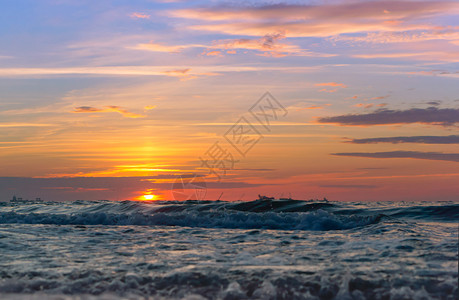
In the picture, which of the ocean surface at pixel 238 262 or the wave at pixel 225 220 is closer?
the ocean surface at pixel 238 262

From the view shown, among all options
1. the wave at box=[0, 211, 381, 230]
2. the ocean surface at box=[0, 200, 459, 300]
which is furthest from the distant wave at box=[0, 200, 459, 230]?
the ocean surface at box=[0, 200, 459, 300]

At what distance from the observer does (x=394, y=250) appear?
10.1 metres

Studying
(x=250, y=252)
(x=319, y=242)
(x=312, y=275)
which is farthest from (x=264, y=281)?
(x=319, y=242)

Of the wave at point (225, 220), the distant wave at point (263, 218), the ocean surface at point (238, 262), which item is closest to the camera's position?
the ocean surface at point (238, 262)

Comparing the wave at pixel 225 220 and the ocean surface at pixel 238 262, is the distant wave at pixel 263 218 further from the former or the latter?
the ocean surface at pixel 238 262

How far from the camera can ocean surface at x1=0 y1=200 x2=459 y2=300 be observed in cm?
708

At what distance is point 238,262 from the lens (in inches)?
364

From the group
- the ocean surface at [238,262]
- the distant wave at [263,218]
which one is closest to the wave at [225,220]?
the distant wave at [263,218]

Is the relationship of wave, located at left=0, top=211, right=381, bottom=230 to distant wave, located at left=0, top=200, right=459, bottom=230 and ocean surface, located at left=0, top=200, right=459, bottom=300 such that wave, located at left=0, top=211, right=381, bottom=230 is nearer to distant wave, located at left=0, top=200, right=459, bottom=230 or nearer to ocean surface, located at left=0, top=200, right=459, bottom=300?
distant wave, located at left=0, top=200, right=459, bottom=230

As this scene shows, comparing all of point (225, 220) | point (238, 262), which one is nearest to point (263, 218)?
point (225, 220)

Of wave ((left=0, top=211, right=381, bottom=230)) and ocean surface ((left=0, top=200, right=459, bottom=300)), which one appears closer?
ocean surface ((left=0, top=200, right=459, bottom=300))

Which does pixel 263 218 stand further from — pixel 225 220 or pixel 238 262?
pixel 238 262

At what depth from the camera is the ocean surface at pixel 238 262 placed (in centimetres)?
708

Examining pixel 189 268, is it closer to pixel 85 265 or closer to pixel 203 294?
pixel 203 294
